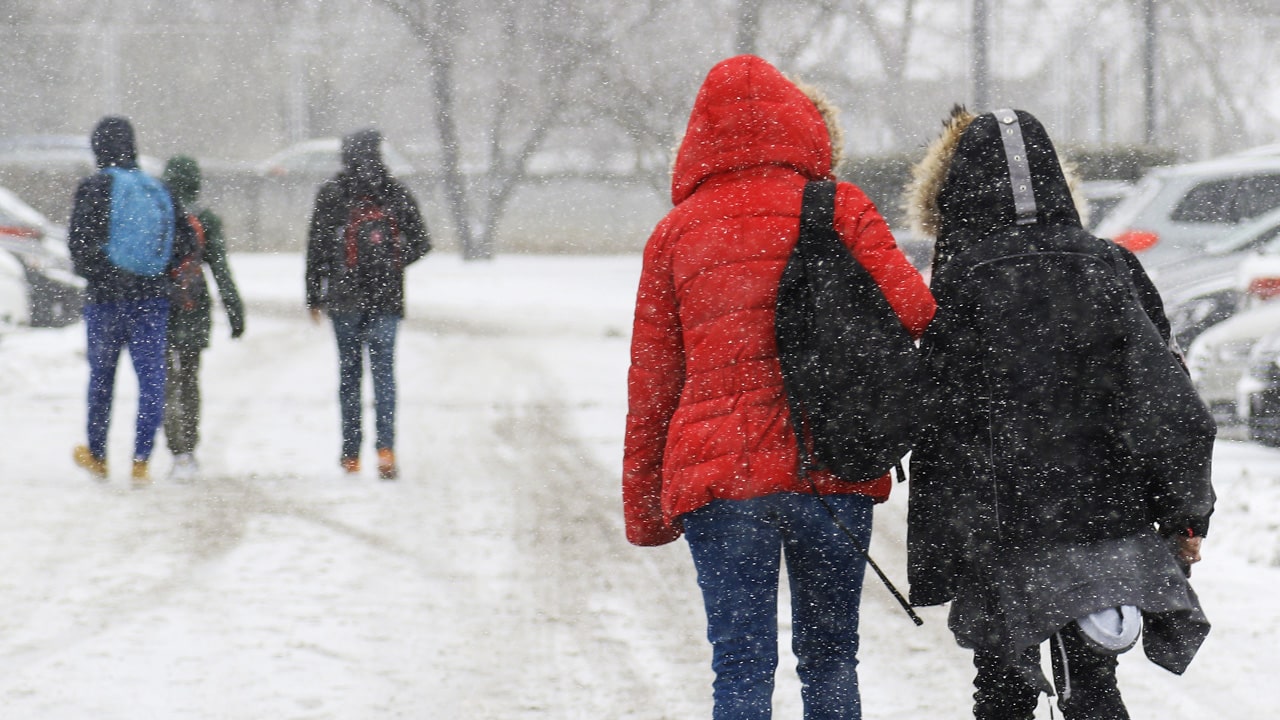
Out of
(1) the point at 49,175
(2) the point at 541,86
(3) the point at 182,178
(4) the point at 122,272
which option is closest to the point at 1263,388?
(3) the point at 182,178

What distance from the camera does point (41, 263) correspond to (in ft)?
50.4

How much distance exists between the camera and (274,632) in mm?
5031

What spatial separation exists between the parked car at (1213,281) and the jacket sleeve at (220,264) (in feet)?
20.6

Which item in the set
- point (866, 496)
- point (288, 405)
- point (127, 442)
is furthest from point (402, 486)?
point (866, 496)

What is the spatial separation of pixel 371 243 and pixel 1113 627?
17.6 feet

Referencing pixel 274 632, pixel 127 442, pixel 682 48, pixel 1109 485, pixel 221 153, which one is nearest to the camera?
pixel 1109 485

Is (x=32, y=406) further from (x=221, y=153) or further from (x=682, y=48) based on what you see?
(x=221, y=153)

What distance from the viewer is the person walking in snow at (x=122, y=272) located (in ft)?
25.0

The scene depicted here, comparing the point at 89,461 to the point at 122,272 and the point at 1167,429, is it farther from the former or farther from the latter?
the point at 1167,429

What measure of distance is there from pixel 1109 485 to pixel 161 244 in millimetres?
5846

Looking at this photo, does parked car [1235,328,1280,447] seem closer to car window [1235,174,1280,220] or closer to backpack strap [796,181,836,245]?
car window [1235,174,1280,220]

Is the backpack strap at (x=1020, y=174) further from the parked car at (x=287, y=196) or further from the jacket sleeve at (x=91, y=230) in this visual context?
the parked car at (x=287, y=196)

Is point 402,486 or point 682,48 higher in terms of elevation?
point 682,48

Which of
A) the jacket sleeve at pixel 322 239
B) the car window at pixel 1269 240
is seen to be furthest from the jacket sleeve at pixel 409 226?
the car window at pixel 1269 240
